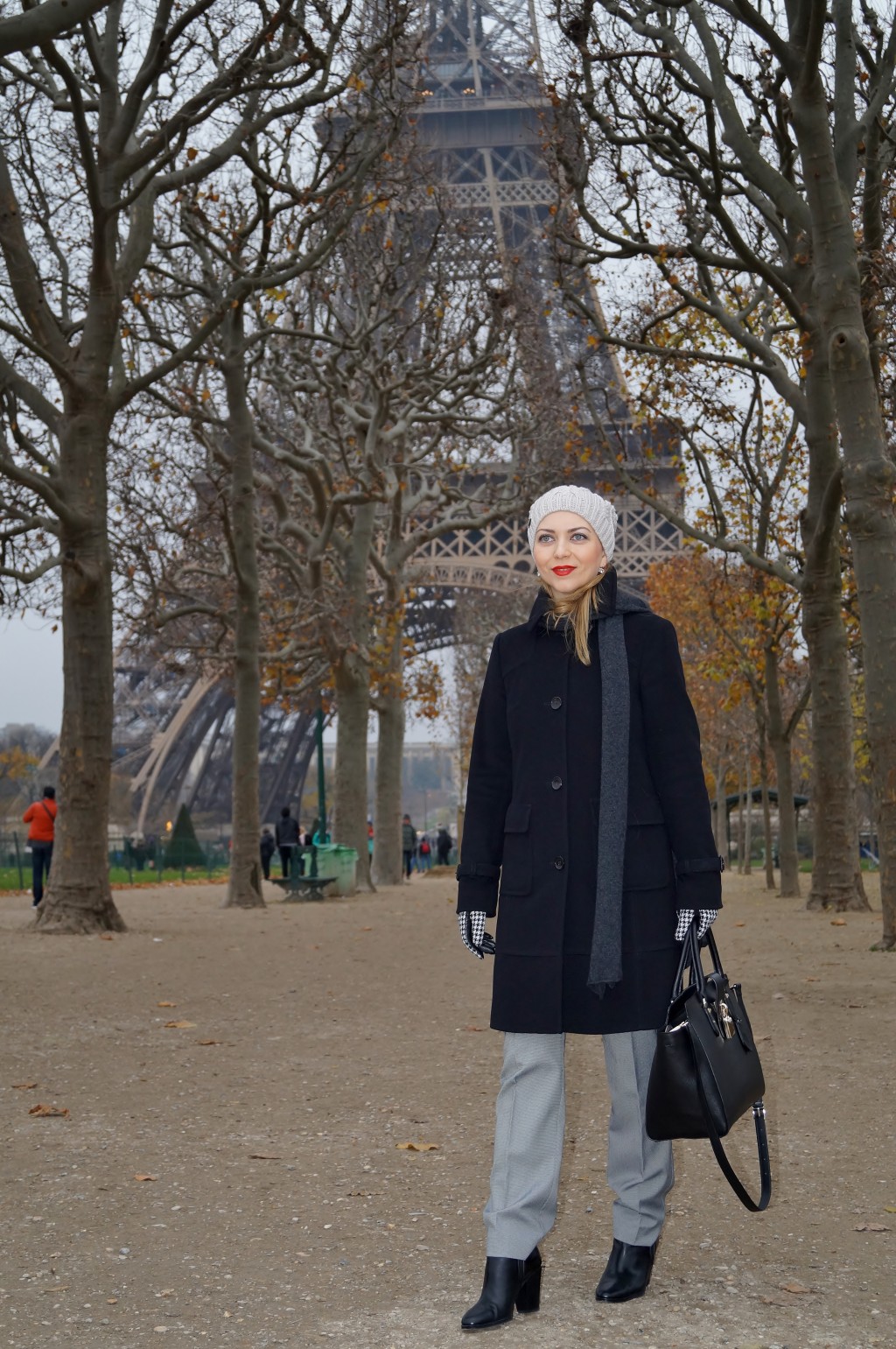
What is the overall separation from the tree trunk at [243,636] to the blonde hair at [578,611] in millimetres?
14774

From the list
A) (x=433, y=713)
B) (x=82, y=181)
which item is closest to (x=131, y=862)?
(x=433, y=713)

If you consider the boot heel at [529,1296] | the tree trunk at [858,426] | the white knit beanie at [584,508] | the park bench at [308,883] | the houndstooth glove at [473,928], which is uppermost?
the tree trunk at [858,426]

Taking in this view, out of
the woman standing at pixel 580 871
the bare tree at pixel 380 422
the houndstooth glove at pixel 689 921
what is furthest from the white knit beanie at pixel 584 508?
the bare tree at pixel 380 422

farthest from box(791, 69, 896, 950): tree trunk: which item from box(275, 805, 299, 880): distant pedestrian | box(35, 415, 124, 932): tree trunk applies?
box(275, 805, 299, 880): distant pedestrian

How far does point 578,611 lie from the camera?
3775 millimetres

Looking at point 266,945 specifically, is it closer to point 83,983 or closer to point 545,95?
point 83,983

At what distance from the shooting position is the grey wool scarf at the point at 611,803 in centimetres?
351

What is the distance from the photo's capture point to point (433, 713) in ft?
90.5

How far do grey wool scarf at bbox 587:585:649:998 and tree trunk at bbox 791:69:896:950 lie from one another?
708cm

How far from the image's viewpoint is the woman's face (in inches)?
149

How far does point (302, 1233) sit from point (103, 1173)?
1.04 m

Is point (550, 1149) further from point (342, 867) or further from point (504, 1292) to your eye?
point (342, 867)

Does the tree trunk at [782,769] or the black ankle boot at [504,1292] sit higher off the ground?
the tree trunk at [782,769]

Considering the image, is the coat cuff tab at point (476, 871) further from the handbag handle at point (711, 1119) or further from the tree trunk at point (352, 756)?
the tree trunk at point (352, 756)
